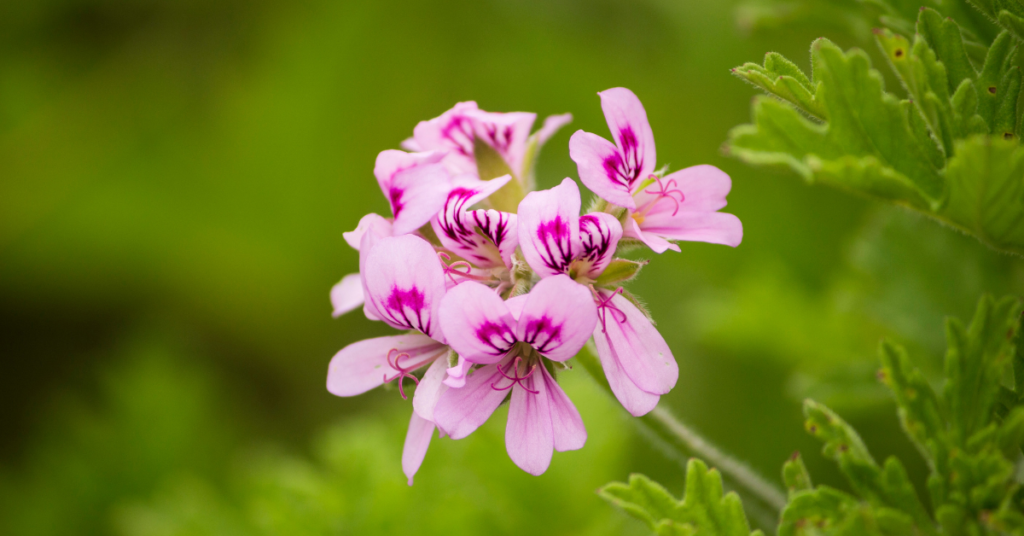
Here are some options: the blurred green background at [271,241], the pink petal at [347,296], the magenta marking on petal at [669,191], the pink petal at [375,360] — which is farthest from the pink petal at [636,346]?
the blurred green background at [271,241]

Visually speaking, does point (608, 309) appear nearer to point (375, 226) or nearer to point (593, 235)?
point (593, 235)

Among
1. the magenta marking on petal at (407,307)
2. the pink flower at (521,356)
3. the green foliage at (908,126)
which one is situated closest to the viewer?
the green foliage at (908,126)

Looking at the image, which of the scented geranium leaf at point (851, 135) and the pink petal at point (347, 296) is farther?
the pink petal at point (347, 296)

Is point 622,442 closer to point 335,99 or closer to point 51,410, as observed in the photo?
point 335,99

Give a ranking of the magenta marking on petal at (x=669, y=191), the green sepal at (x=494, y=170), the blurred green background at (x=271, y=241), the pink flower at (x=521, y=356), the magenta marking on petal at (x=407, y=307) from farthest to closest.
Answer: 1. the blurred green background at (x=271, y=241)
2. the green sepal at (x=494, y=170)
3. the magenta marking on petal at (x=669, y=191)
4. the magenta marking on petal at (x=407, y=307)
5. the pink flower at (x=521, y=356)

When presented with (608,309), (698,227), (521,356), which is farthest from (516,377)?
(698,227)

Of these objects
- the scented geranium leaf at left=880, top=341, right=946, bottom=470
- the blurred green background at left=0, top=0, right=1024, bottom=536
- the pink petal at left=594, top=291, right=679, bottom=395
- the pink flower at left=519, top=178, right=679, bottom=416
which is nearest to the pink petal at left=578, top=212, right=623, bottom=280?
the pink flower at left=519, top=178, right=679, bottom=416

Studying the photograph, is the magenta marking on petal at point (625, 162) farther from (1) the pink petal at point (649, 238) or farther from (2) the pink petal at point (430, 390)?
(2) the pink petal at point (430, 390)
